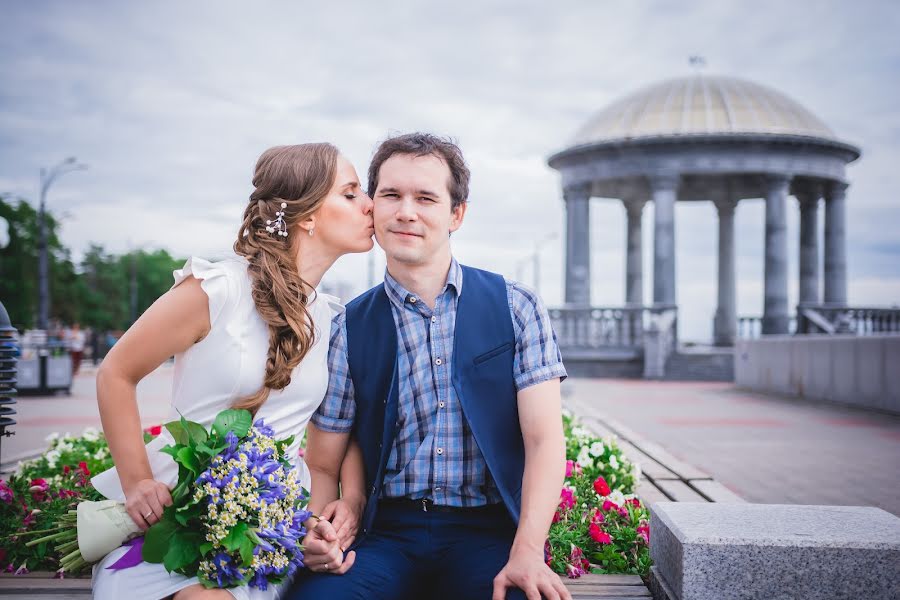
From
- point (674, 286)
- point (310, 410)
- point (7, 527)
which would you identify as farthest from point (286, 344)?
point (674, 286)

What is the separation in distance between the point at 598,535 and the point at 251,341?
2.18 metres

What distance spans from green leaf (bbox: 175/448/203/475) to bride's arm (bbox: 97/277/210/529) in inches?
7.1

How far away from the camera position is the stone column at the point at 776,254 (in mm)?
31219

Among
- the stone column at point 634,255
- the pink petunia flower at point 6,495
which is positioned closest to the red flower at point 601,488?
the pink petunia flower at point 6,495

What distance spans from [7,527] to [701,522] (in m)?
3.48

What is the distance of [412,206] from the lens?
11.4 ft

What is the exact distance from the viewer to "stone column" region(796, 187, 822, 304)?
33.8 metres

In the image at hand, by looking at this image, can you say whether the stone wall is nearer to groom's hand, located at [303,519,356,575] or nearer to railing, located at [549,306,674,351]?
railing, located at [549,306,674,351]

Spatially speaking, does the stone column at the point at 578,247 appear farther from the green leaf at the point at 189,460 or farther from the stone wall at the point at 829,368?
the green leaf at the point at 189,460

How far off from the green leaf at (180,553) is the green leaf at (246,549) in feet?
0.62

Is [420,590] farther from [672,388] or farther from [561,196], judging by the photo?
[561,196]

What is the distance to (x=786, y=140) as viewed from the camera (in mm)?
30750

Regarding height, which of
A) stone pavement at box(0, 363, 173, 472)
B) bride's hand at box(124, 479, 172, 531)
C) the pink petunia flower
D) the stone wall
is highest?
bride's hand at box(124, 479, 172, 531)

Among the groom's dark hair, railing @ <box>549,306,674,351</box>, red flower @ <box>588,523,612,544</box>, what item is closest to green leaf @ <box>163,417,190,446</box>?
the groom's dark hair
